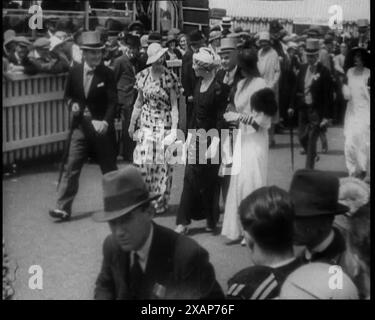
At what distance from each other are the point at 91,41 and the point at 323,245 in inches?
93.1

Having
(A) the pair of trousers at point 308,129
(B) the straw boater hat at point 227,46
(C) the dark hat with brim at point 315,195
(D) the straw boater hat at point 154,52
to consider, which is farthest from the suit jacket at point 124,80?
(C) the dark hat with brim at point 315,195

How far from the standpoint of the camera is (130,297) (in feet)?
8.60

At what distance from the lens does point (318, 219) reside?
2.60 meters

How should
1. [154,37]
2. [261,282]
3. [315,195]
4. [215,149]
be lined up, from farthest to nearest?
[154,37] → [215,149] → [315,195] → [261,282]

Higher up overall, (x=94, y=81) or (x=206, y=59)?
(x=206, y=59)

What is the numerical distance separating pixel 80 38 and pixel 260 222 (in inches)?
102

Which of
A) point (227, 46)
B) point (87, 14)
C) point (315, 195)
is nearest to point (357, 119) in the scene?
point (227, 46)

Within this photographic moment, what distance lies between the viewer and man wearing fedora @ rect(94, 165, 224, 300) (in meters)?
2.50

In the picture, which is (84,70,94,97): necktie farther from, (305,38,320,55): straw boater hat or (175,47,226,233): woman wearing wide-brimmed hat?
(305,38,320,55): straw boater hat

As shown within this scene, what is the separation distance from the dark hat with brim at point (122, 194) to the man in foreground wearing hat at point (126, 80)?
1994 millimetres

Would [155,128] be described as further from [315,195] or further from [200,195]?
[315,195]

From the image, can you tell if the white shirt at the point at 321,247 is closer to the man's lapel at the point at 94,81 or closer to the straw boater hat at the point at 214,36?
the straw boater hat at the point at 214,36

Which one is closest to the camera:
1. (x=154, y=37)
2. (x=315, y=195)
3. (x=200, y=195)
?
(x=315, y=195)

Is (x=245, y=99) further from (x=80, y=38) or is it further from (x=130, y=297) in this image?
(x=130, y=297)
